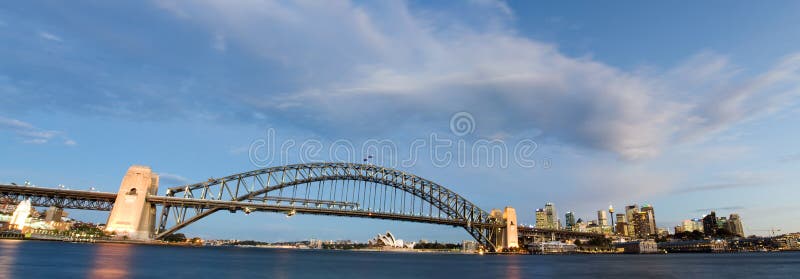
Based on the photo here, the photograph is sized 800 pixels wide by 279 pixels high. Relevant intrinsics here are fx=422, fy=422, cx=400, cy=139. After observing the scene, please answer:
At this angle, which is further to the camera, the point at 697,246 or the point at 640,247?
the point at 697,246

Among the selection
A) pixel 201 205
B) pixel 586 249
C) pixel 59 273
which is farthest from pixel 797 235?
pixel 59 273

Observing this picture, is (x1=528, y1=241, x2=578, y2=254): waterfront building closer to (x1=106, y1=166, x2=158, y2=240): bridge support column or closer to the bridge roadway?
the bridge roadway

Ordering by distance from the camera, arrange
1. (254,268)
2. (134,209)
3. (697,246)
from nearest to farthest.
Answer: (254,268), (134,209), (697,246)

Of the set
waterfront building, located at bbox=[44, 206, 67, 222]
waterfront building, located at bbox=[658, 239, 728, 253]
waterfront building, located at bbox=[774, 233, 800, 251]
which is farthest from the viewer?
waterfront building, located at bbox=[774, 233, 800, 251]

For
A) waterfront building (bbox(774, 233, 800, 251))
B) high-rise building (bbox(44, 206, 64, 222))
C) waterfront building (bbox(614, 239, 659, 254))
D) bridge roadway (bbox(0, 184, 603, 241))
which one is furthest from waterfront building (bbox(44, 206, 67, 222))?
waterfront building (bbox(774, 233, 800, 251))

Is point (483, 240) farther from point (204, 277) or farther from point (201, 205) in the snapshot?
point (204, 277)

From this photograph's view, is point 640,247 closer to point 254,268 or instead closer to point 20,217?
point 254,268

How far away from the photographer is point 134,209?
64312 mm

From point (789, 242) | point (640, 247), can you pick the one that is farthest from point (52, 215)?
point (789, 242)

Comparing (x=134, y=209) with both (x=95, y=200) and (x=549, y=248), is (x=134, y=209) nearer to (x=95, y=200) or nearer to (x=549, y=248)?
(x=95, y=200)

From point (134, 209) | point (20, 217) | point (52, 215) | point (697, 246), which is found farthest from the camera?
point (697, 246)

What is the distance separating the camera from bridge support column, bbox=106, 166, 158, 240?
63.4m

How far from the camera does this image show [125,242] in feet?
202

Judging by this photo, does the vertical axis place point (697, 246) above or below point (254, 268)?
above
